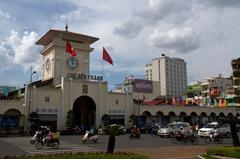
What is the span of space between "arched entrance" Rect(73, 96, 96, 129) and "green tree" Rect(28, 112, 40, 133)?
26.6ft

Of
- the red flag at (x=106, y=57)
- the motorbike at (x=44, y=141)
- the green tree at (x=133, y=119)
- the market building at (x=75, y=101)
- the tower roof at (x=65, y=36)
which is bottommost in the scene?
the motorbike at (x=44, y=141)

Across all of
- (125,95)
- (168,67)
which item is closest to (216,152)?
(125,95)

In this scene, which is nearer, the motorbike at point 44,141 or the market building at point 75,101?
the motorbike at point 44,141

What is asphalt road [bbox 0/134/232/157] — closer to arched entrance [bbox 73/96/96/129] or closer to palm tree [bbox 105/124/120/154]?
palm tree [bbox 105/124/120/154]

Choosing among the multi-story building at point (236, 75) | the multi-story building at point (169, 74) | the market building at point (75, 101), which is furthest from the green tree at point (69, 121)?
the multi-story building at point (169, 74)

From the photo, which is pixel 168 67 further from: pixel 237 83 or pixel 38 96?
pixel 237 83

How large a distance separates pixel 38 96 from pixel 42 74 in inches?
640

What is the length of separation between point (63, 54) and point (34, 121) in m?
16.3

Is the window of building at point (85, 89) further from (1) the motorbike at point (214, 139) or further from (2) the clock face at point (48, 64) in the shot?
(1) the motorbike at point (214, 139)

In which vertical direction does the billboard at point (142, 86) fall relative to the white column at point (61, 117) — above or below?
above

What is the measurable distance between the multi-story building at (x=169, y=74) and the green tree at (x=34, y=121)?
9857 cm

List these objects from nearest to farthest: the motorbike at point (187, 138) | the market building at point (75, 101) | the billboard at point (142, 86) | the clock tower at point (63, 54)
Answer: the motorbike at point (187, 138) < the market building at point (75, 101) < the clock tower at point (63, 54) < the billboard at point (142, 86)

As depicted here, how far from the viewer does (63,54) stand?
54.0m

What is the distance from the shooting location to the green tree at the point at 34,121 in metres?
40.6
